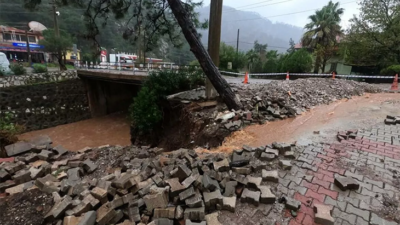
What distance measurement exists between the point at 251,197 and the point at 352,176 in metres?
1.59

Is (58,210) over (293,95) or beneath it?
beneath

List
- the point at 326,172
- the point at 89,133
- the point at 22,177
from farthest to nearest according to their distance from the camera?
the point at 89,133 < the point at 22,177 < the point at 326,172

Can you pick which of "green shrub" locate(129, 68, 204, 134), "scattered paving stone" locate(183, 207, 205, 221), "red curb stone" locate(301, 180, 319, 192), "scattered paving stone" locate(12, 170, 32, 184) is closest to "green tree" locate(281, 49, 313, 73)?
"green shrub" locate(129, 68, 204, 134)

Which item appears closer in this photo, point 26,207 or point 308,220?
point 308,220

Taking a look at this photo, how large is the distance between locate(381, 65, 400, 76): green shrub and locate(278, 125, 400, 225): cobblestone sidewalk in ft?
41.5

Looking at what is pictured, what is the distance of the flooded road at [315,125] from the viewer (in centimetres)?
447

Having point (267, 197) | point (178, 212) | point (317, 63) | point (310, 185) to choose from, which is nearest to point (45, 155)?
point (178, 212)

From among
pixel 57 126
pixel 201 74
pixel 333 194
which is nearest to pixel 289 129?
pixel 333 194

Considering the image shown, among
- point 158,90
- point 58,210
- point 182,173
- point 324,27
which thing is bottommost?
point 58,210

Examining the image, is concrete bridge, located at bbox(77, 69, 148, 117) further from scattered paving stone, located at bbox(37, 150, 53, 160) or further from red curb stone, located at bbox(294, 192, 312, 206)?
red curb stone, located at bbox(294, 192, 312, 206)

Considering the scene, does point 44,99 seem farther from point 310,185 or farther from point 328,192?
point 328,192

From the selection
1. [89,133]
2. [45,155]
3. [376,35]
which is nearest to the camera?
[45,155]

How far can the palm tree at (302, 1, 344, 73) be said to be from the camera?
20.2m

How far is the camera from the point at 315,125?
5199 mm
